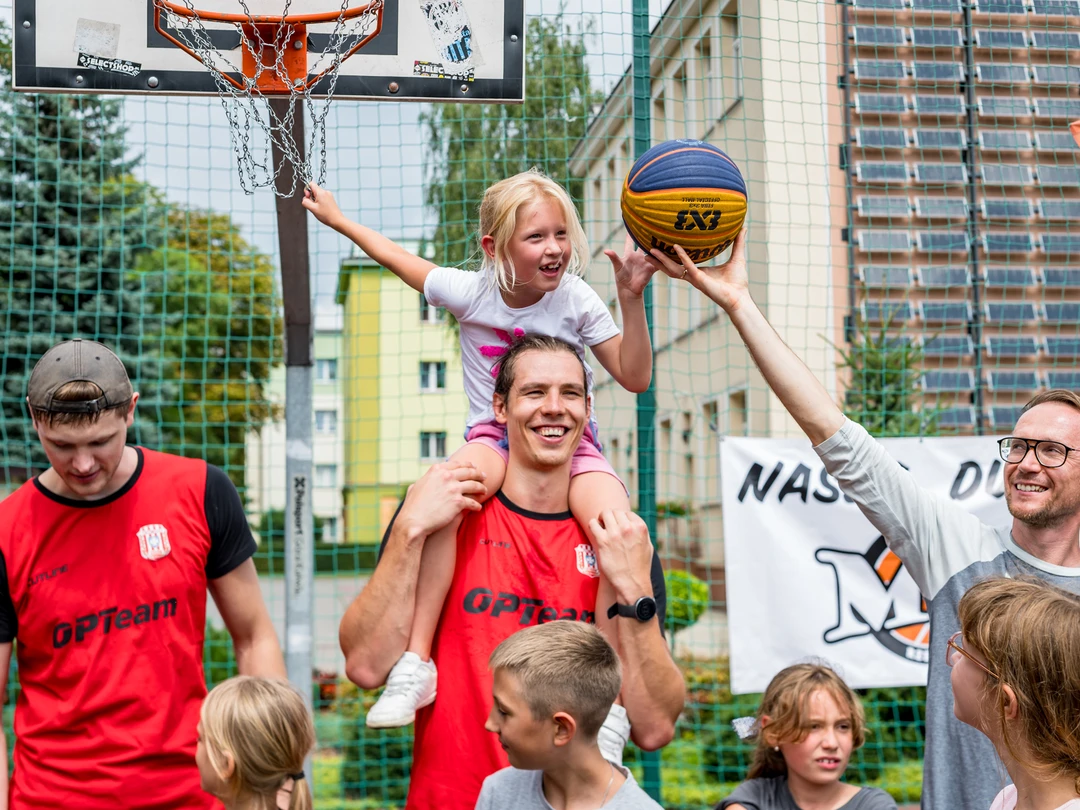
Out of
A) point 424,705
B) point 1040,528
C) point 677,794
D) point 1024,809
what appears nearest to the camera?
point 1024,809

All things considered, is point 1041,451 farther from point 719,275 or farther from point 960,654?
point 719,275

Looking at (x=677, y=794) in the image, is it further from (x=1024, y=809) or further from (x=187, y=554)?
(x=1024, y=809)

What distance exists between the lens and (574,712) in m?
2.29

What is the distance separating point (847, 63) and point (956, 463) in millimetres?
2438

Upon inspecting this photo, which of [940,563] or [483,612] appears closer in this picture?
[940,563]

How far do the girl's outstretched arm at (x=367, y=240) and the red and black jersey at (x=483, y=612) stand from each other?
0.81 meters

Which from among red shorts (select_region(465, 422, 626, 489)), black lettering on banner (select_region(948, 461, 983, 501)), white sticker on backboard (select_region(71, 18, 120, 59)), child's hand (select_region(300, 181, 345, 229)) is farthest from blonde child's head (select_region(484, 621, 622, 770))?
black lettering on banner (select_region(948, 461, 983, 501))

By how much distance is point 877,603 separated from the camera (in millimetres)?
5109

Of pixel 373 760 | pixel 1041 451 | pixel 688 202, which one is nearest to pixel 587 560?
pixel 688 202

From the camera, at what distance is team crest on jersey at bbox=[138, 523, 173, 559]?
9.51 feet

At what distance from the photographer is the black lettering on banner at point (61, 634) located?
282 centimetres

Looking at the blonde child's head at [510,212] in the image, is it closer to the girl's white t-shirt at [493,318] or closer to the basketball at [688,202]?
the girl's white t-shirt at [493,318]

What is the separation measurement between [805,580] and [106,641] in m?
3.27

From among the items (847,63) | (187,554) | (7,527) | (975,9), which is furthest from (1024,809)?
(975,9)
